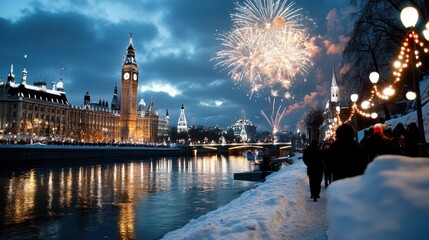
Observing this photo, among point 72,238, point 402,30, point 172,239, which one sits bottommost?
point 72,238

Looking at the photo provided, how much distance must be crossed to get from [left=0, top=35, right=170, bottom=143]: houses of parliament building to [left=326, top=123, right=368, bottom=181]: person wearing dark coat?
301ft

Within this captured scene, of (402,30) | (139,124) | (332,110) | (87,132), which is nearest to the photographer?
(402,30)

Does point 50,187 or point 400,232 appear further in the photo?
point 50,187

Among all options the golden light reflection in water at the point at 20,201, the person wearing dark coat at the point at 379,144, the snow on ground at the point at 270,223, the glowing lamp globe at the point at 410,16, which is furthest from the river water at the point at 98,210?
the glowing lamp globe at the point at 410,16

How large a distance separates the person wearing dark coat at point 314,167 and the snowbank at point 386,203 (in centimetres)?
750

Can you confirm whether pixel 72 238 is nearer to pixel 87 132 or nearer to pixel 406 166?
pixel 406 166

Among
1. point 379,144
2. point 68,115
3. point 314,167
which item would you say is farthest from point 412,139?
point 68,115

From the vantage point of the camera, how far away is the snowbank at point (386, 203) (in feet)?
6.12

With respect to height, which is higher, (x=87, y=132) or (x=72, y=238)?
(x=87, y=132)

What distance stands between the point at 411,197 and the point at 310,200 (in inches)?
319

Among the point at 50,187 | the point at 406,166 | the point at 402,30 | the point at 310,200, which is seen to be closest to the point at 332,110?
the point at 402,30

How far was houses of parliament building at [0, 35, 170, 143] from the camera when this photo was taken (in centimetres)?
8919

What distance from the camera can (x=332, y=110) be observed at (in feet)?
301

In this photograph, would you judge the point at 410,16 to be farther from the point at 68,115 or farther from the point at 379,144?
the point at 68,115
